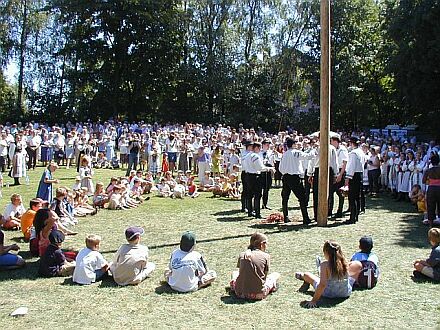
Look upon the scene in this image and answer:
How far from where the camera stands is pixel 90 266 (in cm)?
837

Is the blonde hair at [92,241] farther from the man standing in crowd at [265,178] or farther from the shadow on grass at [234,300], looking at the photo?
the man standing in crowd at [265,178]

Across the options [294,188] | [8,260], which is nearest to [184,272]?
[8,260]

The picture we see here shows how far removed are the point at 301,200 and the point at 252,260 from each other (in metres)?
5.42

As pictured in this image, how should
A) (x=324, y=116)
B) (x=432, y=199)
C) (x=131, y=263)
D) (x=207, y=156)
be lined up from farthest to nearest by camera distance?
(x=207, y=156) → (x=324, y=116) → (x=432, y=199) → (x=131, y=263)

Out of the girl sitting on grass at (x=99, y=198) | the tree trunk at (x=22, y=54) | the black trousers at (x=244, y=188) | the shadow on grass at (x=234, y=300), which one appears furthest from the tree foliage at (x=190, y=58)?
the shadow on grass at (x=234, y=300)

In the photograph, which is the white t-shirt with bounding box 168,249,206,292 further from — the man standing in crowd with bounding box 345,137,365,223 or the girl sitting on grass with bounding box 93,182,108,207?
the girl sitting on grass with bounding box 93,182,108,207

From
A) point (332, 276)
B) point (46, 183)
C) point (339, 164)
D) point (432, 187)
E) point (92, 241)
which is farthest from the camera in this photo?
point (339, 164)

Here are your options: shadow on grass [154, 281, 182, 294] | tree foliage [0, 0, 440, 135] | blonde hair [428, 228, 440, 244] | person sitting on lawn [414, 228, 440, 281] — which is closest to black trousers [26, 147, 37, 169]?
shadow on grass [154, 281, 182, 294]

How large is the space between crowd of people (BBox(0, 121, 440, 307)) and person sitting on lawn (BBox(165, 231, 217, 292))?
0.01m

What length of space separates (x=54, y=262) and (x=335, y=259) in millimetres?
4443

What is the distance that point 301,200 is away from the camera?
12734 millimetres

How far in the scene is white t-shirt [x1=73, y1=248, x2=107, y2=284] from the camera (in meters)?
8.28

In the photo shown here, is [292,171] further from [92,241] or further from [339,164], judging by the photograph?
[92,241]

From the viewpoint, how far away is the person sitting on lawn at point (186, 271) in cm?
792
